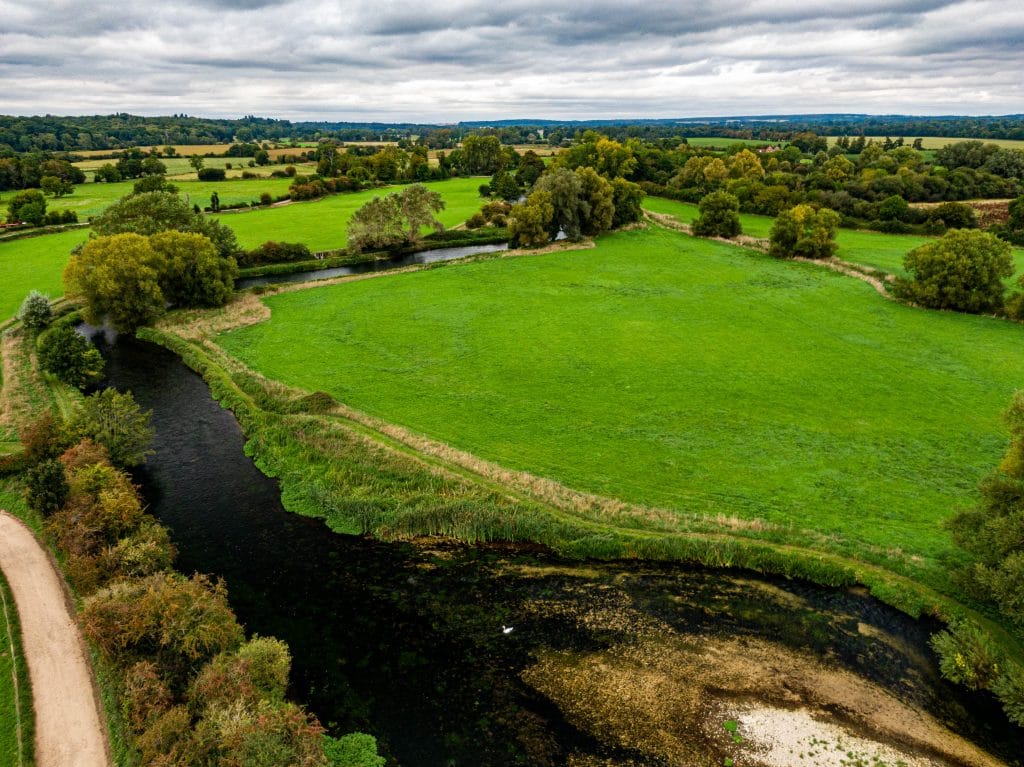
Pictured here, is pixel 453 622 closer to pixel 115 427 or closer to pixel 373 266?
pixel 115 427

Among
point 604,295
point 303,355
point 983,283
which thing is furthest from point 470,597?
point 983,283

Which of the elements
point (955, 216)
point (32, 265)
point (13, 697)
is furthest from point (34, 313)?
point (955, 216)

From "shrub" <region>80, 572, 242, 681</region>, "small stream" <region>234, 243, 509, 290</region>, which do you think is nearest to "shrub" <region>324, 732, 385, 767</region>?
"shrub" <region>80, 572, 242, 681</region>

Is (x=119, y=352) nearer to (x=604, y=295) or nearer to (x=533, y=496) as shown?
(x=533, y=496)

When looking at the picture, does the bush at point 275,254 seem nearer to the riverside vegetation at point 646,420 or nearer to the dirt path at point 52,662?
the riverside vegetation at point 646,420

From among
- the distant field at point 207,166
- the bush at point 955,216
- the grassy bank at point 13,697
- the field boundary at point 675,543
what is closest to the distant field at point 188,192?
the distant field at point 207,166

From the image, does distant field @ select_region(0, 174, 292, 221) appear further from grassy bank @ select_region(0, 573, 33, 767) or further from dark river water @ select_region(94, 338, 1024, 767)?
grassy bank @ select_region(0, 573, 33, 767)

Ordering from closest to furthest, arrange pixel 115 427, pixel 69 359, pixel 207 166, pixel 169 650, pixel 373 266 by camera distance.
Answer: pixel 169 650, pixel 115 427, pixel 69 359, pixel 373 266, pixel 207 166
